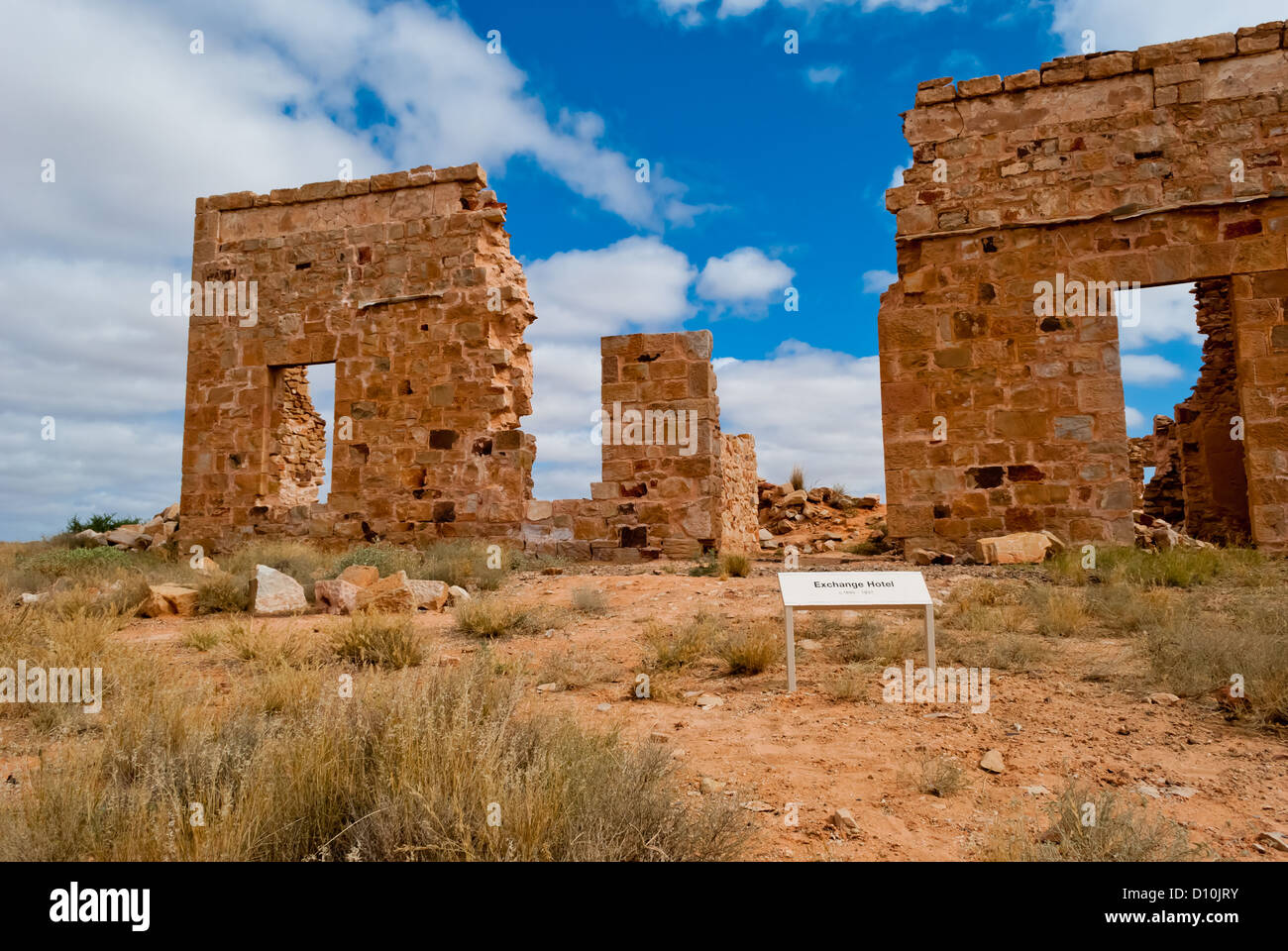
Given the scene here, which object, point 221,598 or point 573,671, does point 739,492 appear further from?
point 573,671

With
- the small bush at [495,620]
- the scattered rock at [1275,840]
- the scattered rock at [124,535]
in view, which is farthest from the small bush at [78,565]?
the scattered rock at [1275,840]

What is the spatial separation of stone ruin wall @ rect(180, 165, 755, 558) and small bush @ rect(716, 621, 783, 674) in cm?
501

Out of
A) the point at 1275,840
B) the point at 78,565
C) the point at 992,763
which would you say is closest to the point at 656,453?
the point at 78,565

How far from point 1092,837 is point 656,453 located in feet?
26.2

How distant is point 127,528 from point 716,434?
1038cm

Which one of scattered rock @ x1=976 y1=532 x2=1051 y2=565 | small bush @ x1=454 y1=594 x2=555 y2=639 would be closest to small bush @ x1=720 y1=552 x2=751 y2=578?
scattered rock @ x1=976 y1=532 x2=1051 y2=565

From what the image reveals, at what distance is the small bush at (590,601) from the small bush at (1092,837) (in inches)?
168

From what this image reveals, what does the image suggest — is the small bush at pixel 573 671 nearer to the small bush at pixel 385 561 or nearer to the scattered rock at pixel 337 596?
the scattered rock at pixel 337 596

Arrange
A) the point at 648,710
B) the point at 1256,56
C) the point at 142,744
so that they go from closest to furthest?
the point at 142,744 < the point at 648,710 < the point at 1256,56

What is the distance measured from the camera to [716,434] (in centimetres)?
1042

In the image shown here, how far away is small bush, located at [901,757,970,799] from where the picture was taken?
3.18 metres

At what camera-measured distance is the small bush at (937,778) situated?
3.18 meters
